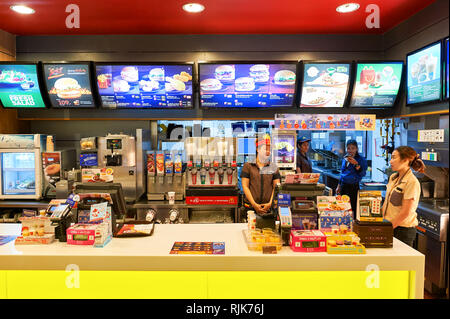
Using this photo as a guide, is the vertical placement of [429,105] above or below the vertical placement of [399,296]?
above

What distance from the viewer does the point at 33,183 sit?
4332 millimetres

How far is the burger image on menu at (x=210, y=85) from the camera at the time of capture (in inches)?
168

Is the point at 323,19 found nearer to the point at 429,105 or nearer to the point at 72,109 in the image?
the point at 429,105

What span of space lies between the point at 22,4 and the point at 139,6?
3.96 feet

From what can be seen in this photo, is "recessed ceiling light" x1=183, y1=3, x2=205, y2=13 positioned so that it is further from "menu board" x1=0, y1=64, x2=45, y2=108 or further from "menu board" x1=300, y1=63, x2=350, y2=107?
"menu board" x1=0, y1=64, x2=45, y2=108

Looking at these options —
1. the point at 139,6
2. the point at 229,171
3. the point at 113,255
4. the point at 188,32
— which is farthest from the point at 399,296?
the point at 188,32

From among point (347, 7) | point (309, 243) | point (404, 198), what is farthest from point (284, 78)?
point (309, 243)

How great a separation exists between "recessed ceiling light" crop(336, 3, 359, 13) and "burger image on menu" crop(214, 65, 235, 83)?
138 cm

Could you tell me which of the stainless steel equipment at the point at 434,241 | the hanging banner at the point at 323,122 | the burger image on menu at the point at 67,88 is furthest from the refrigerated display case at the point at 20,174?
the stainless steel equipment at the point at 434,241

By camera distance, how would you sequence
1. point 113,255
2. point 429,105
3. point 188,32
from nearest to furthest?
point 113,255
point 429,105
point 188,32

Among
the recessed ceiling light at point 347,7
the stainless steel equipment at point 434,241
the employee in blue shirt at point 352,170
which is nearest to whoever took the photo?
the stainless steel equipment at point 434,241

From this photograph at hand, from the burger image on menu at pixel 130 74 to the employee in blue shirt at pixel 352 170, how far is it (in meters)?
2.98

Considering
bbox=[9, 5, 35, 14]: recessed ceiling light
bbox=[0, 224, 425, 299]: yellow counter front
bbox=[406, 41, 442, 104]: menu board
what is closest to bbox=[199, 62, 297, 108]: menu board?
bbox=[406, 41, 442, 104]: menu board

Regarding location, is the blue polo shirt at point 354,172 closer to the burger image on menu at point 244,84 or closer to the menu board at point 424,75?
the menu board at point 424,75
